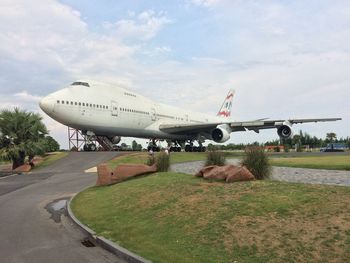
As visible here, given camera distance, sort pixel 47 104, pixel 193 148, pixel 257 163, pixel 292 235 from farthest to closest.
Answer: pixel 193 148
pixel 47 104
pixel 257 163
pixel 292 235

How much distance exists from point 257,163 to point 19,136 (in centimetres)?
2624

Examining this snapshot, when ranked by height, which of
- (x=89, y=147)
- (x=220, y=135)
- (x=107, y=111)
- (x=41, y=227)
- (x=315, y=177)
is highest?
(x=107, y=111)

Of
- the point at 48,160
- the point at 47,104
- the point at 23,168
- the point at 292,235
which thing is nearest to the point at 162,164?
the point at 292,235

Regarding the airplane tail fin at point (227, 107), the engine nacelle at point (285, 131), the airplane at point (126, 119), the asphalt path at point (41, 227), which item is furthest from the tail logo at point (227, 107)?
the asphalt path at point (41, 227)

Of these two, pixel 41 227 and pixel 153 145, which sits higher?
pixel 153 145

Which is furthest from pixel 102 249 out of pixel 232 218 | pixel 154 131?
pixel 154 131

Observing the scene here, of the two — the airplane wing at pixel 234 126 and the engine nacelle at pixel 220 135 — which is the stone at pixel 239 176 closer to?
the airplane wing at pixel 234 126

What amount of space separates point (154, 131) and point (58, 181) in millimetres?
19995

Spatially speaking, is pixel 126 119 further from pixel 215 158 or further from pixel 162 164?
pixel 215 158

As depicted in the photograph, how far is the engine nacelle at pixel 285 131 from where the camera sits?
36125 mm

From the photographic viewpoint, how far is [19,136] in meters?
34.6

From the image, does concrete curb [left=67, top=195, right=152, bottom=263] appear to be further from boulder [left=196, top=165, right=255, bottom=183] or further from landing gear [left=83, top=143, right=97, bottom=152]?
landing gear [left=83, top=143, right=97, bottom=152]

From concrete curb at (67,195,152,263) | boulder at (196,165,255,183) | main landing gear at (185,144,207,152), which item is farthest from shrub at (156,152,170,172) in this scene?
main landing gear at (185,144,207,152)

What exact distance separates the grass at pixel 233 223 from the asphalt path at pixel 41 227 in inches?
27.1
